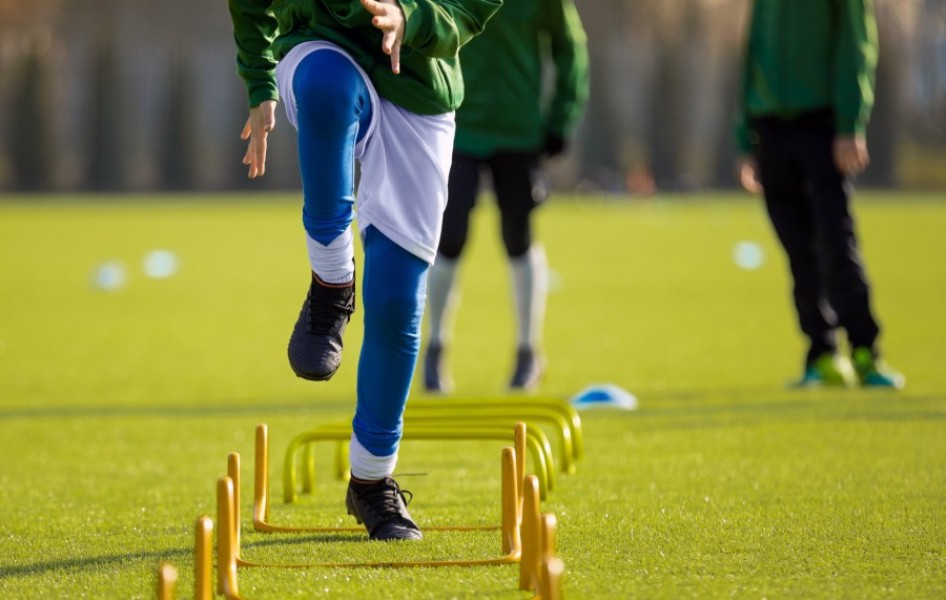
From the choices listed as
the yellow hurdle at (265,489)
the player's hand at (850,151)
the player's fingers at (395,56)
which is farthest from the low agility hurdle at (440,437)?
the player's hand at (850,151)

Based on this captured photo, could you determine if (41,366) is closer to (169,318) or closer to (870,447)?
(169,318)

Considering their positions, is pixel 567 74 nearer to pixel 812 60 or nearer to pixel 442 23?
pixel 812 60

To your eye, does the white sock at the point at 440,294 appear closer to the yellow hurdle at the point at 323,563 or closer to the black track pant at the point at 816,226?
the black track pant at the point at 816,226

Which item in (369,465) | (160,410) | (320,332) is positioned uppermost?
(320,332)

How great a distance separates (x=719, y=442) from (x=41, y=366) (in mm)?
5312

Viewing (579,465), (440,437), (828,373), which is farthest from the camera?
(828,373)

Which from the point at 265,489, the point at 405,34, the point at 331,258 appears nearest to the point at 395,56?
the point at 405,34

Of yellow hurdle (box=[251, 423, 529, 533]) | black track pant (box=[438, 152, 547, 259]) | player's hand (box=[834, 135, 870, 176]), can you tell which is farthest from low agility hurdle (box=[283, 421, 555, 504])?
player's hand (box=[834, 135, 870, 176])

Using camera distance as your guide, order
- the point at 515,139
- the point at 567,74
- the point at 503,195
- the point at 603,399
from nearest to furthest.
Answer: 1. the point at 603,399
2. the point at 515,139
3. the point at 503,195
4. the point at 567,74

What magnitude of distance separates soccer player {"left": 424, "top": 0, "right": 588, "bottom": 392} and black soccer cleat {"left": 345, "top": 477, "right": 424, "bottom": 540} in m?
4.16

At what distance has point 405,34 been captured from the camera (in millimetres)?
4133

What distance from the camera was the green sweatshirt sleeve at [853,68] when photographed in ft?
27.4

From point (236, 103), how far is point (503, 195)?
60051 mm

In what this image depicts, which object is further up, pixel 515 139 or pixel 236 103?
pixel 515 139
